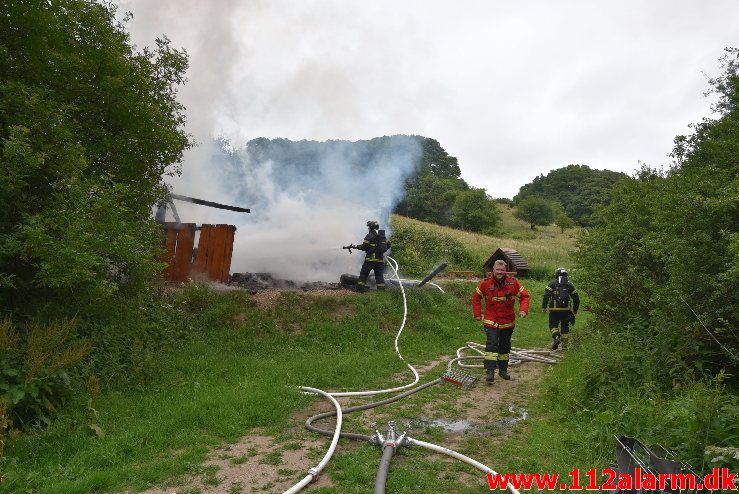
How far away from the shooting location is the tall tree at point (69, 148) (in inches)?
236

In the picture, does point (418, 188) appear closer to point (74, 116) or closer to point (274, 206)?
point (274, 206)

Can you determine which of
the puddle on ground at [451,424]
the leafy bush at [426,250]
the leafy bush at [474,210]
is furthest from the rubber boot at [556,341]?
the leafy bush at [474,210]

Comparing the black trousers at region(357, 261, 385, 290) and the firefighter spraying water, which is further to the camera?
the black trousers at region(357, 261, 385, 290)

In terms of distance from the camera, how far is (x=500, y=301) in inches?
312

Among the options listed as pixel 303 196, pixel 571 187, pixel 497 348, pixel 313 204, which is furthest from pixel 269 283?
pixel 571 187

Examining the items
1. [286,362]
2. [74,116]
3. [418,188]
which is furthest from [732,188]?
[418,188]

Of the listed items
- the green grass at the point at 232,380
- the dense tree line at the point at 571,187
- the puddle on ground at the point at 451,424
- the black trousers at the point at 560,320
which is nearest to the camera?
the green grass at the point at 232,380

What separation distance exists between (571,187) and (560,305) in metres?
78.2

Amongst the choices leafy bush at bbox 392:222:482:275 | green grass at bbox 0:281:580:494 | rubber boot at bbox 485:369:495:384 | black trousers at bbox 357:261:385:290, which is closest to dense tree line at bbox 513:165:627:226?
leafy bush at bbox 392:222:482:275

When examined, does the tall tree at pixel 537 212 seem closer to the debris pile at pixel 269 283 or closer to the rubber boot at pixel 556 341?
the debris pile at pixel 269 283

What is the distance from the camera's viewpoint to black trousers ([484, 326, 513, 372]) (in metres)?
7.89

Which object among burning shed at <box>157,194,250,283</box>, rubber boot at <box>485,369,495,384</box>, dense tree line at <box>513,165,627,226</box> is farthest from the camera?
dense tree line at <box>513,165,627,226</box>

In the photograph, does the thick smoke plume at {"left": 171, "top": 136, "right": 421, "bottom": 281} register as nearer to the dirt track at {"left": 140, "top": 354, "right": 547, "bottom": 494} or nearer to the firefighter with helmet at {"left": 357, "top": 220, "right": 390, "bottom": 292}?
the firefighter with helmet at {"left": 357, "top": 220, "right": 390, "bottom": 292}

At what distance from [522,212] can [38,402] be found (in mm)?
60950
